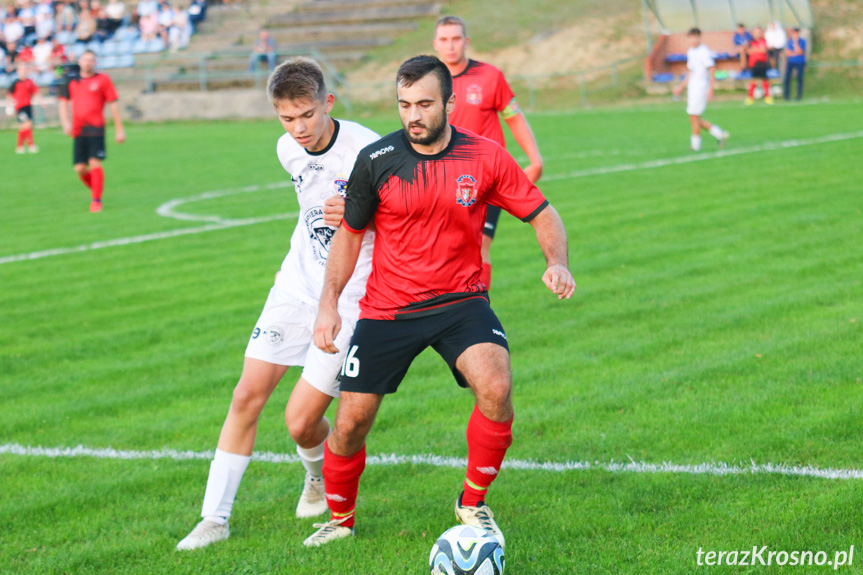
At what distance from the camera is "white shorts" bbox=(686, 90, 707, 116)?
19.0m

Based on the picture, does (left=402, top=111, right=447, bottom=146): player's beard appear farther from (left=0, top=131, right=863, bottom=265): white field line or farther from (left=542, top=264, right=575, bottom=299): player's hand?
(left=0, top=131, right=863, bottom=265): white field line

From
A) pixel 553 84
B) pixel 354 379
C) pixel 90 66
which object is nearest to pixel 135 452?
pixel 354 379

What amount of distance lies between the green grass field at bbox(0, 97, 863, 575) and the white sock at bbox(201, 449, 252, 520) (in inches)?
6.4

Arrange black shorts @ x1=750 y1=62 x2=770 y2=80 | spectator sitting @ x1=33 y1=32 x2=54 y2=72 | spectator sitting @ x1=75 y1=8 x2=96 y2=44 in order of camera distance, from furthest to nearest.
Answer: spectator sitting @ x1=75 y1=8 x2=96 y2=44 → spectator sitting @ x1=33 y1=32 x2=54 y2=72 → black shorts @ x1=750 y1=62 x2=770 y2=80

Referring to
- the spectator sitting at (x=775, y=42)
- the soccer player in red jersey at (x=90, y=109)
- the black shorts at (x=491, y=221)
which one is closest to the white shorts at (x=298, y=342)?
the black shorts at (x=491, y=221)

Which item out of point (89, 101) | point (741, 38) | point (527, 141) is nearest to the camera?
point (527, 141)

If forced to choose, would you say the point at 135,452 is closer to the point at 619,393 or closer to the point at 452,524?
the point at 452,524

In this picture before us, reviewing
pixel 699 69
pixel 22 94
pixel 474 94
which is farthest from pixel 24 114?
pixel 474 94

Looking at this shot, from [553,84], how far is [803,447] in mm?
33159

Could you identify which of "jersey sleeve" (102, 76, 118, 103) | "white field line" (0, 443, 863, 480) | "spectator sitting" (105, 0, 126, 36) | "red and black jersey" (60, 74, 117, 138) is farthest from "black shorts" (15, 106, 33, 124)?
"white field line" (0, 443, 863, 480)

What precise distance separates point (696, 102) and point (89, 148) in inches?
449

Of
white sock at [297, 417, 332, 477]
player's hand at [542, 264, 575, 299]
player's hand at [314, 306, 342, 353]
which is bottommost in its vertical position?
white sock at [297, 417, 332, 477]

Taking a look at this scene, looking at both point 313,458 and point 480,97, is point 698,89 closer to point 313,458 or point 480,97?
point 480,97

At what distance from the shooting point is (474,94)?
7.98 meters
